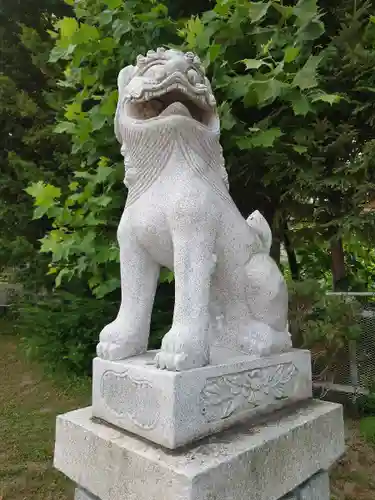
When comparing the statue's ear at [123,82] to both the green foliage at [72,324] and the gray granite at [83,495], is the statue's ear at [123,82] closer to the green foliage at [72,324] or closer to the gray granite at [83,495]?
the gray granite at [83,495]

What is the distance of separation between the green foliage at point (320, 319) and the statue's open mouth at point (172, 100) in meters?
1.81

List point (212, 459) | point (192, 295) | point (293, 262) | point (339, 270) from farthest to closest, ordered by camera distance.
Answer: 1. point (293, 262)
2. point (339, 270)
3. point (192, 295)
4. point (212, 459)

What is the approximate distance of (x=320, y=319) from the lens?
3115 millimetres

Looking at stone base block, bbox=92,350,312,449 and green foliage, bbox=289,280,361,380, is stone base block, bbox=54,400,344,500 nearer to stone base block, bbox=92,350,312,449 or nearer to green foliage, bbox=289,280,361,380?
stone base block, bbox=92,350,312,449

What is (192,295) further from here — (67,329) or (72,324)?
(67,329)

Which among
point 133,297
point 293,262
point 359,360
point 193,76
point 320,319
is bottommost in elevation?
point 359,360

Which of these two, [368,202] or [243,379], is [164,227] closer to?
[243,379]

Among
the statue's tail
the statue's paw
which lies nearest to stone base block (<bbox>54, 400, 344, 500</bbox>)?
the statue's paw

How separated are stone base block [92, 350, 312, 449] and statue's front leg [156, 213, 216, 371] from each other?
0.21 ft

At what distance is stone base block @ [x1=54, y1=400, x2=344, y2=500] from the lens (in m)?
1.21

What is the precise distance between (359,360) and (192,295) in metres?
2.37

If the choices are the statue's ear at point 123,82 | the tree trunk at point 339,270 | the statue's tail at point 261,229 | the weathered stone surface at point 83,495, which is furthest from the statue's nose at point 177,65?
the tree trunk at point 339,270

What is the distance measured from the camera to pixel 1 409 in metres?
3.60

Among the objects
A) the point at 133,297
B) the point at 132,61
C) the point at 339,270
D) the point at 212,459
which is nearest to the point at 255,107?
the point at 132,61
